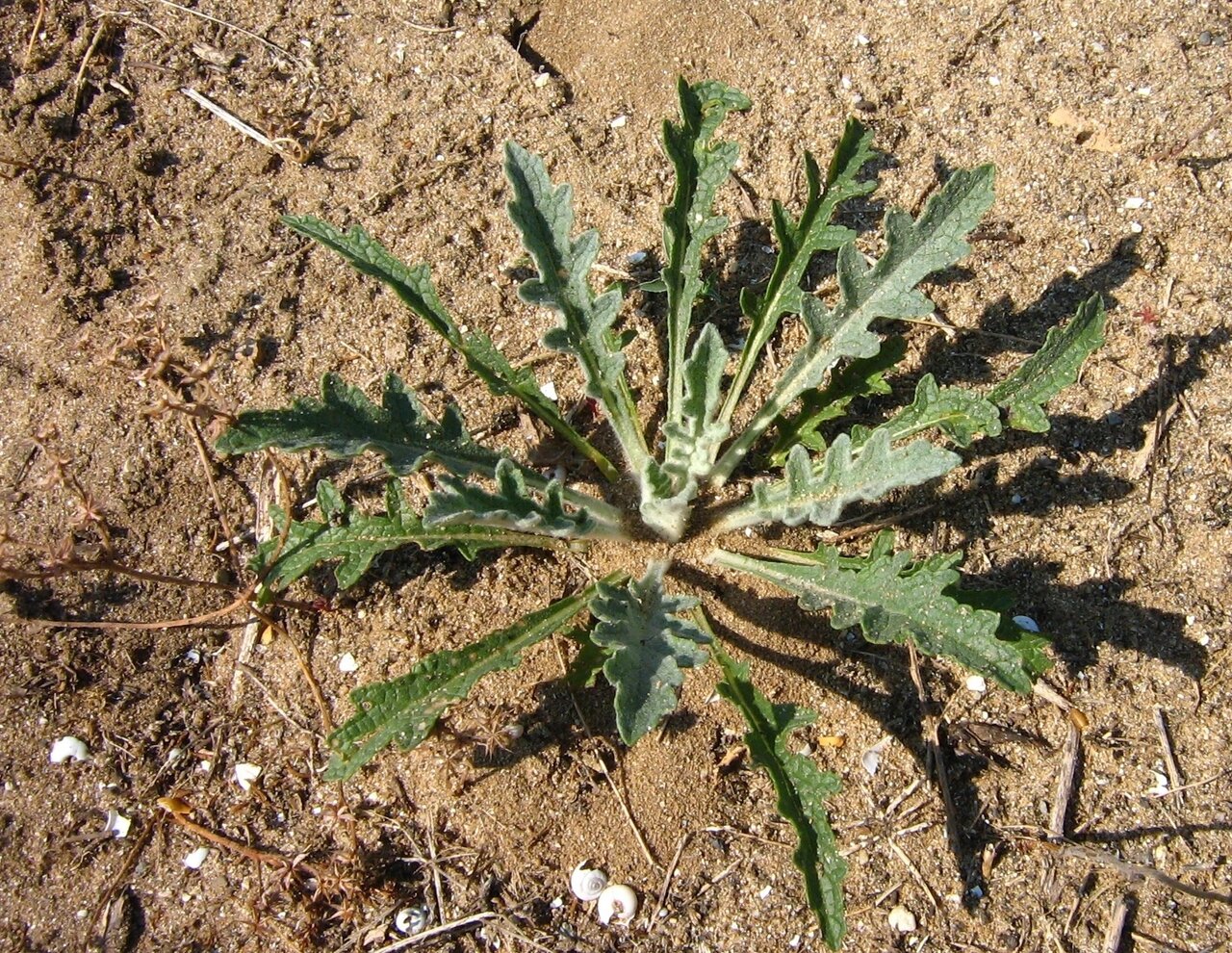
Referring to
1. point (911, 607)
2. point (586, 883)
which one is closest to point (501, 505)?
point (911, 607)

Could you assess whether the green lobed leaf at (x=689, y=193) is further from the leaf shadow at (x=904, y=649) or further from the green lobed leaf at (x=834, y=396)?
the leaf shadow at (x=904, y=649)

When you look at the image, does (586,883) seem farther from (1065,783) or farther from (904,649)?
(1065,783)

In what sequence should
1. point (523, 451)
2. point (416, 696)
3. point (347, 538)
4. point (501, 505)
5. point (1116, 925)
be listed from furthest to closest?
1. point (523, 451)
2. point (347, 538)
3. point (1116, 925)
4. point (416, 696)
5. point (501, 505)

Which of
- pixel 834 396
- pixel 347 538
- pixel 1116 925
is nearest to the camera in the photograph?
pixel 1116 925

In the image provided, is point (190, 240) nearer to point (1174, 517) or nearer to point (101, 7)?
point (101, 7)

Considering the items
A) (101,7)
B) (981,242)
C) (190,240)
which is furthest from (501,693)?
(101,7)

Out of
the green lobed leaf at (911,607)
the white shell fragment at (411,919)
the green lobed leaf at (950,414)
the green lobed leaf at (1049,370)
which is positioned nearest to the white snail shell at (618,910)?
the white shell fragment at (411,919)

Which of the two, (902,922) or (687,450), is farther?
(687,450)
